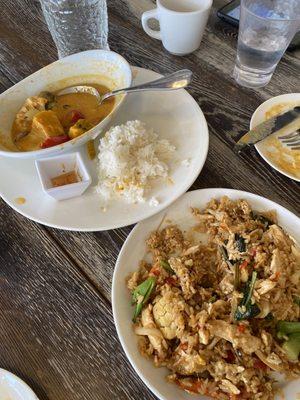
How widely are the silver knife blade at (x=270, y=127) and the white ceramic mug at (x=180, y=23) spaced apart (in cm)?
51

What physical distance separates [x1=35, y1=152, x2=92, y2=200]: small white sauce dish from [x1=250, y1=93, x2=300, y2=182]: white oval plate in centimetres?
59

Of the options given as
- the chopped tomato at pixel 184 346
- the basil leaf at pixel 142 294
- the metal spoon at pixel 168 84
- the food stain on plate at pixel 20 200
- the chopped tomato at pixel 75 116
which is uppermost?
the metal spoon at pixel 168 84

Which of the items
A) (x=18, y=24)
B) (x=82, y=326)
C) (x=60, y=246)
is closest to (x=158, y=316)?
(x=82, y=326)

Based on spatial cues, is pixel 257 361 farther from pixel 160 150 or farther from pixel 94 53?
pixel 94 53

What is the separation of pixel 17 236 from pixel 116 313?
1.46ft

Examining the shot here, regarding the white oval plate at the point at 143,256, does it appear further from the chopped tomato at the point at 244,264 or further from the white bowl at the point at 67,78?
the white bowl at the point at 67,78

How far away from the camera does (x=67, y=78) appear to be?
145cm

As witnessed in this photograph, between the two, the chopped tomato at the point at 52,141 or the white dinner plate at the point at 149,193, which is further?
the chopped tomato at the point at 52,141

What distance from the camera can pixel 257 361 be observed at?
0.90m

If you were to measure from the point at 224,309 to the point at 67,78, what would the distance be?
3.34 ft

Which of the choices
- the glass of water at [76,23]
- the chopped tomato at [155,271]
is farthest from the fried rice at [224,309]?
the glass of water at [76,23]

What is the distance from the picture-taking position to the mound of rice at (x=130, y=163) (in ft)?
3.88

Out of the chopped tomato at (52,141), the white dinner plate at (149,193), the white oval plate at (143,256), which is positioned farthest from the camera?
the chopped tomato at (52,141)

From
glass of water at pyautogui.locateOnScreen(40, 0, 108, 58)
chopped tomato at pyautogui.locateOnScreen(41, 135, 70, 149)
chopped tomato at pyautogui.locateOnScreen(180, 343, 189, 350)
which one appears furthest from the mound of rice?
glass of water at pyautogui.locateOnScreen(40, 0, 108, 58)
